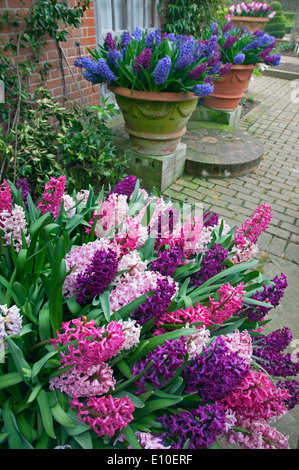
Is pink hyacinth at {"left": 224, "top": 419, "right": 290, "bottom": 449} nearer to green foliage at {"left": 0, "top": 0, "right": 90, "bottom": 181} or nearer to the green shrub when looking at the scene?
green foliage at {"left": 0, "top": 0, "right": 90, "bottom": 181}

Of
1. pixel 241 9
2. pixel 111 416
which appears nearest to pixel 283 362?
pixel 111 416

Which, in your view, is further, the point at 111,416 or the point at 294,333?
the point at 294,333

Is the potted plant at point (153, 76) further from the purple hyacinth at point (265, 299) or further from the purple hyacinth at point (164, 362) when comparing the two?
the purple hyacinth at point (164, 362)

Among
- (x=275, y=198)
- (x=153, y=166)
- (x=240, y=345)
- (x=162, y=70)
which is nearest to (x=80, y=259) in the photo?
(x=240, y=345)

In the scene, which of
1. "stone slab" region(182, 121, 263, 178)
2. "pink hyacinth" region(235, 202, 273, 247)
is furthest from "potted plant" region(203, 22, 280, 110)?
"pink hyacinth" region(235, 202, 273, 247)

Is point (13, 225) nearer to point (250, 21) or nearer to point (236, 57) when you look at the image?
point (236, 57)

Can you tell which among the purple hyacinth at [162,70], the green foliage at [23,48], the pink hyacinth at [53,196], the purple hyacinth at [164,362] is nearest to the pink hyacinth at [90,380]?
the purple hyacinth at [164,362]

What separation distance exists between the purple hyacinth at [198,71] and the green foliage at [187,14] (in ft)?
9.42

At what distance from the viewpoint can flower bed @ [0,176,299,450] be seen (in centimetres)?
107

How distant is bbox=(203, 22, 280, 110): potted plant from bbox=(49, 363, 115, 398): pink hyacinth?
4.86 metres

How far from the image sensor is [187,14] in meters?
5.33
